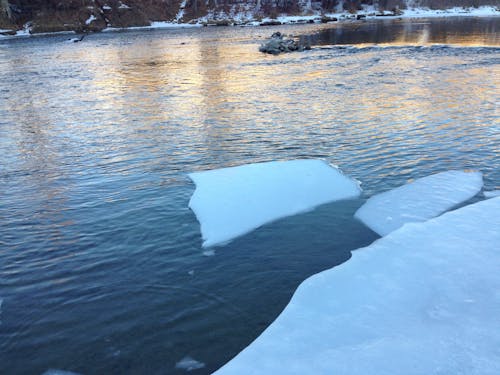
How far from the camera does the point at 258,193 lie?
9953mm

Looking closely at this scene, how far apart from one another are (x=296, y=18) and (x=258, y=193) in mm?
94774

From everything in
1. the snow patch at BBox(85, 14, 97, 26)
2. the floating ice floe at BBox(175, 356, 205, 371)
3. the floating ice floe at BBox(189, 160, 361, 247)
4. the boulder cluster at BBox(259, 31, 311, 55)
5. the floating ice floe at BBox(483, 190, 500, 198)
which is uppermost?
the snow patch at BBox(85, 14, 97, 26)

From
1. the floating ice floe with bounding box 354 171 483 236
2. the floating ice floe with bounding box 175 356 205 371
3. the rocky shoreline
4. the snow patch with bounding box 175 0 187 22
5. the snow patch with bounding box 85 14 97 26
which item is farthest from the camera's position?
the snow patch with bounding box 175 0 187 22

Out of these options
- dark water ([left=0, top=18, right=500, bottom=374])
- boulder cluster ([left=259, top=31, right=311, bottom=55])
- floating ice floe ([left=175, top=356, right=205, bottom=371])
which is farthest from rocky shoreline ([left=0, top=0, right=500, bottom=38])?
floating ice floe ([left=175, top=356, right=205, bottom=371])

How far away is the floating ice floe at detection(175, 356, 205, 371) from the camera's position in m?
5.23

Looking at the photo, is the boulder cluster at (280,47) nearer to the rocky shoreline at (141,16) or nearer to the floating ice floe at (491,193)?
the floating ice floe at (491,193)

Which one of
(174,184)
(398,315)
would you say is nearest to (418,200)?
(398,315)

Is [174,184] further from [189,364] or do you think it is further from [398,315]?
[398,315]

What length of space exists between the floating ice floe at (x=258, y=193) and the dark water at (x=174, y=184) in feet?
1.16

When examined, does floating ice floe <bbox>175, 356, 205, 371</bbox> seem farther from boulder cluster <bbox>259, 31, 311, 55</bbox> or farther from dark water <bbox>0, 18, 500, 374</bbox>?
boulder cluster <bbox>259, 31, 311, 55</bbox>

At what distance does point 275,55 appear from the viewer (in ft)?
126

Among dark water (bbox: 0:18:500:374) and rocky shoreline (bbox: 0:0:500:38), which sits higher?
rocky shoreline (bbox: 0:0:500:38)

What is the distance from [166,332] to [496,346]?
157 inches

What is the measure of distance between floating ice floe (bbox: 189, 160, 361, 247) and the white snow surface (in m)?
2.39
